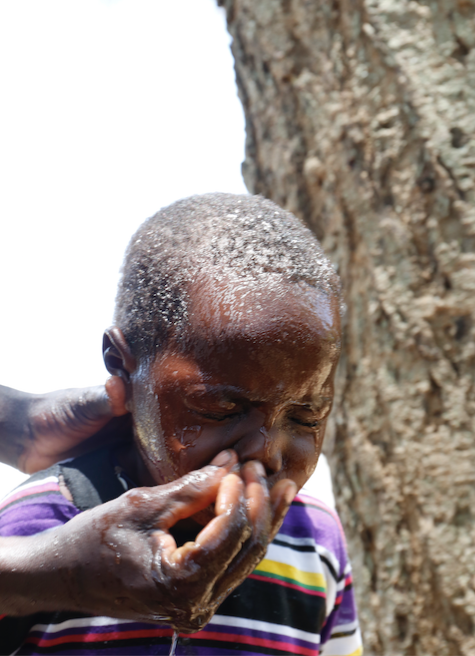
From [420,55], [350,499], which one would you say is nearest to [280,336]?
[350,499]

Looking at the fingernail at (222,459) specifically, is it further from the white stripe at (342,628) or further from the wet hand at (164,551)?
the white stripe at (342,628)

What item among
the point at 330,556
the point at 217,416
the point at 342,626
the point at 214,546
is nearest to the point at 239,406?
the point at 217,416

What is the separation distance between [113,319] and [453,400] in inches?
40.9

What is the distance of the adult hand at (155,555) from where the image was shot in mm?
754

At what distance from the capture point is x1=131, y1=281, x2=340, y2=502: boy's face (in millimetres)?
956

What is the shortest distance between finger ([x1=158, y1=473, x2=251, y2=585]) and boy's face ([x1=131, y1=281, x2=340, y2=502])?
0.15m

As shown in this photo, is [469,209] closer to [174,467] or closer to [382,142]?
[382,142]

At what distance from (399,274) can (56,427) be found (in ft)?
3.68

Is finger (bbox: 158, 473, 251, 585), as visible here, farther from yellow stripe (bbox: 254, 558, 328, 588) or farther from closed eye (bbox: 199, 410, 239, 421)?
yellow stripe (bbox: 254, 558, 328, 588)

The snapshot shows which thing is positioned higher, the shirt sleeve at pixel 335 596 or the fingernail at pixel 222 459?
the fingernail at pixel 222 459

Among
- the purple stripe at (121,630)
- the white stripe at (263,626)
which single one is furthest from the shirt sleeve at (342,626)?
the purple stripe at (121,630)

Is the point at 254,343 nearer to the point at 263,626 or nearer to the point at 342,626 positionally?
the point at 263,626

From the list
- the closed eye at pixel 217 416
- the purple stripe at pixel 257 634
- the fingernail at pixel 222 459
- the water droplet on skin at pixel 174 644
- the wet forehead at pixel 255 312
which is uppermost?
the wet forehead at pixel 255 312

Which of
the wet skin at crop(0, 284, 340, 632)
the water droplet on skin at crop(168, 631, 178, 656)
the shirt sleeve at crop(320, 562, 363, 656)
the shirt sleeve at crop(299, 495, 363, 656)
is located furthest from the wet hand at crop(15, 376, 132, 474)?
the shirt sleeve at crop(320, 562, 363, 656)
